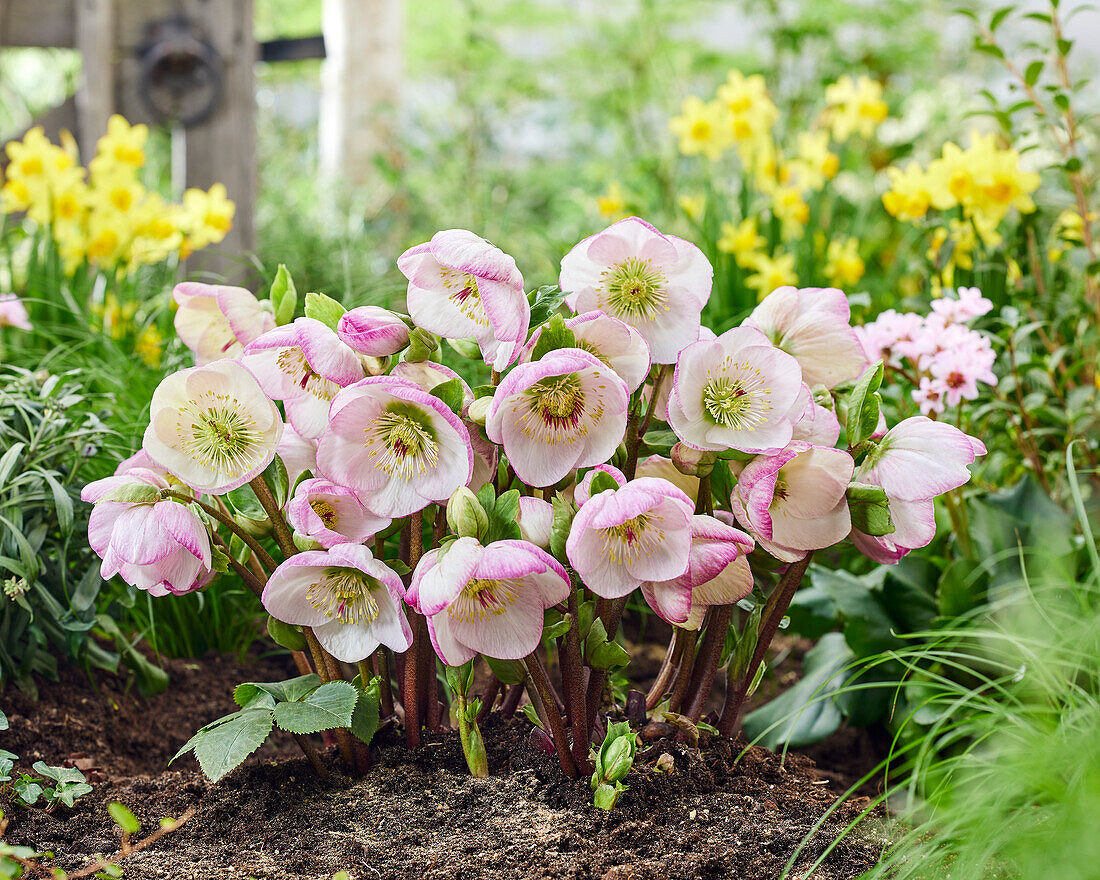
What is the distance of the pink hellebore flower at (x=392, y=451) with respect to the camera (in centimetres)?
78

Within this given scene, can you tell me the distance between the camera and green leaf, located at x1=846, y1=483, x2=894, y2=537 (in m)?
0.81

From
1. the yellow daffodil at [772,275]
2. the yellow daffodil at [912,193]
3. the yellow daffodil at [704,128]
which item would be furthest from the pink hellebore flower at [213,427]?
the yellow daffodil at [704,128]

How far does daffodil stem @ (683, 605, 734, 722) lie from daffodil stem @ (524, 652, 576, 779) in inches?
6.3

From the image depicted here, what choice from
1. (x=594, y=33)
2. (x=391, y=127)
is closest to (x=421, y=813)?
(x=391, y=127)

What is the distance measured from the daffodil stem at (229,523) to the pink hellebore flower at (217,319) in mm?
181

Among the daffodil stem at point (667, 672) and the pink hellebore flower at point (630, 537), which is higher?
the pink hellebore flower at point (630, 537)

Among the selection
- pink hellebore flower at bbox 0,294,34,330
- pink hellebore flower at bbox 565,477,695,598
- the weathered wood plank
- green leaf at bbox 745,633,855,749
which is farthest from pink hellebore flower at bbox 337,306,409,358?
the weathered wood plank

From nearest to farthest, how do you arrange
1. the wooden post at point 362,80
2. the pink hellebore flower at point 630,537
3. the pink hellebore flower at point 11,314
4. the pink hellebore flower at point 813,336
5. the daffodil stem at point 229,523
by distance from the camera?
1. the pink hellebore flower at point 630,537
2. the daffodil stem at point 229,523
3. the pink hellebore flower at point 813,336
4. the pink hellebore flower at point 11,314
5. the wooden post at point 362,80

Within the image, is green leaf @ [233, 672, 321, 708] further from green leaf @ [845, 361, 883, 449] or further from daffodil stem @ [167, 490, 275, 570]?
green leaf @ [845, 361, 883, 449]

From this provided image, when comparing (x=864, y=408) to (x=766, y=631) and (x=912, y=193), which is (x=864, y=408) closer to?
(x=766, y=631)

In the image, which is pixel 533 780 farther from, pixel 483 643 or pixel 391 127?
pixel 391 127

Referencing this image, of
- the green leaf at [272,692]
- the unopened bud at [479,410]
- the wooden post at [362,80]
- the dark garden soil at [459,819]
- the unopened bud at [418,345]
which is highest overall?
the wooden post at [362,80]

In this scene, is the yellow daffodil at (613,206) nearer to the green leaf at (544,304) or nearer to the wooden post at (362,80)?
the green leaf at (544,304)

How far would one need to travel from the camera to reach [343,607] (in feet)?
2.79
